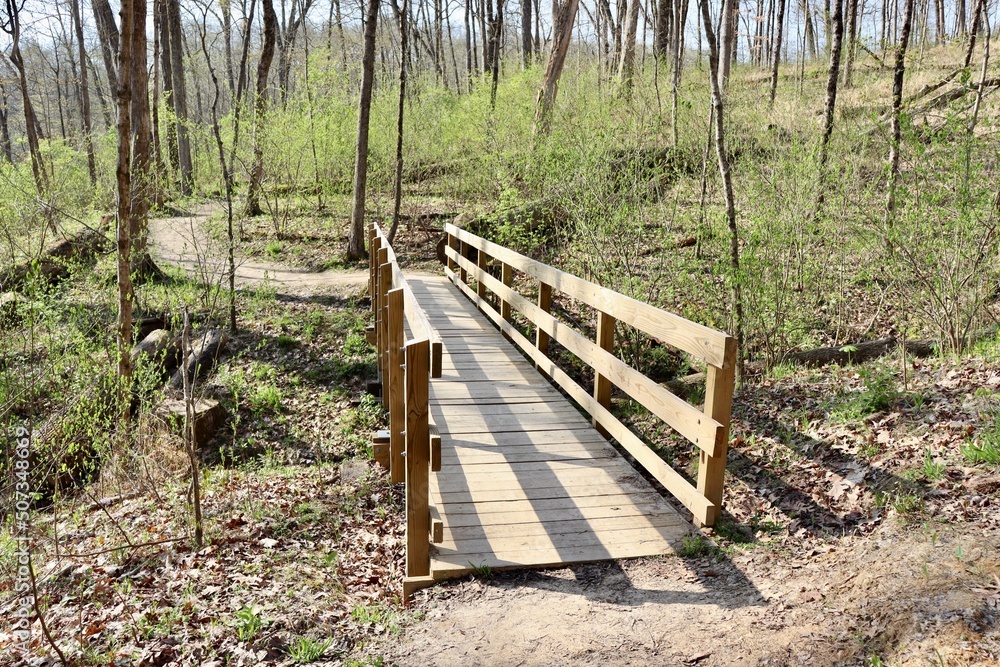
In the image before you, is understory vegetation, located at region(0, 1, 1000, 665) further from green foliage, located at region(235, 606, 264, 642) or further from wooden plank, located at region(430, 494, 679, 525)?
wooden plank, located at region(430, 494, 679, 525)

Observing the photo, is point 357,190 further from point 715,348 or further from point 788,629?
point 788,629

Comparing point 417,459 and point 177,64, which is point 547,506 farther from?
point 177,64

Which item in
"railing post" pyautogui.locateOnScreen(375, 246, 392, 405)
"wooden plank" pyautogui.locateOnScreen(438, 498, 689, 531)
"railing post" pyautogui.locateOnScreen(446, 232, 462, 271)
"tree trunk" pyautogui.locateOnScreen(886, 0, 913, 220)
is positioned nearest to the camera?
"wooden plank" pyautogui.locateOnScreen(438, 498, 689, 531)

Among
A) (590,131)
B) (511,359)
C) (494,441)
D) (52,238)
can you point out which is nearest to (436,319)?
(511,359)

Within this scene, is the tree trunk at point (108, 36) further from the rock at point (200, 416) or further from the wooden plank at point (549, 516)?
the wooden plank at point (549, 516)

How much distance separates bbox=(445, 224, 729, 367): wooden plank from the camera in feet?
12.9

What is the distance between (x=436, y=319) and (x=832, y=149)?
205 inches

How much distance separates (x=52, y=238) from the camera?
44.0ft

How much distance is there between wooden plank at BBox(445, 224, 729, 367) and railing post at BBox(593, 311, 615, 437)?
0.31 feet

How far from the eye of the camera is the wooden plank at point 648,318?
392cm

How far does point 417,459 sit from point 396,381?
1.39 metres

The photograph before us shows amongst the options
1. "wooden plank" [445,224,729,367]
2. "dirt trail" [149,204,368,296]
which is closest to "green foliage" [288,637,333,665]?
"wooden plank" [445,224,729,367]

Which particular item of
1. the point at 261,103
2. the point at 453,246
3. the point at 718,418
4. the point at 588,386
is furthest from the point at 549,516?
the point at 261,103

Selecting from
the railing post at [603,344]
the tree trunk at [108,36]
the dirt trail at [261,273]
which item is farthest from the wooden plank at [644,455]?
the tree trunk at [108,36]
